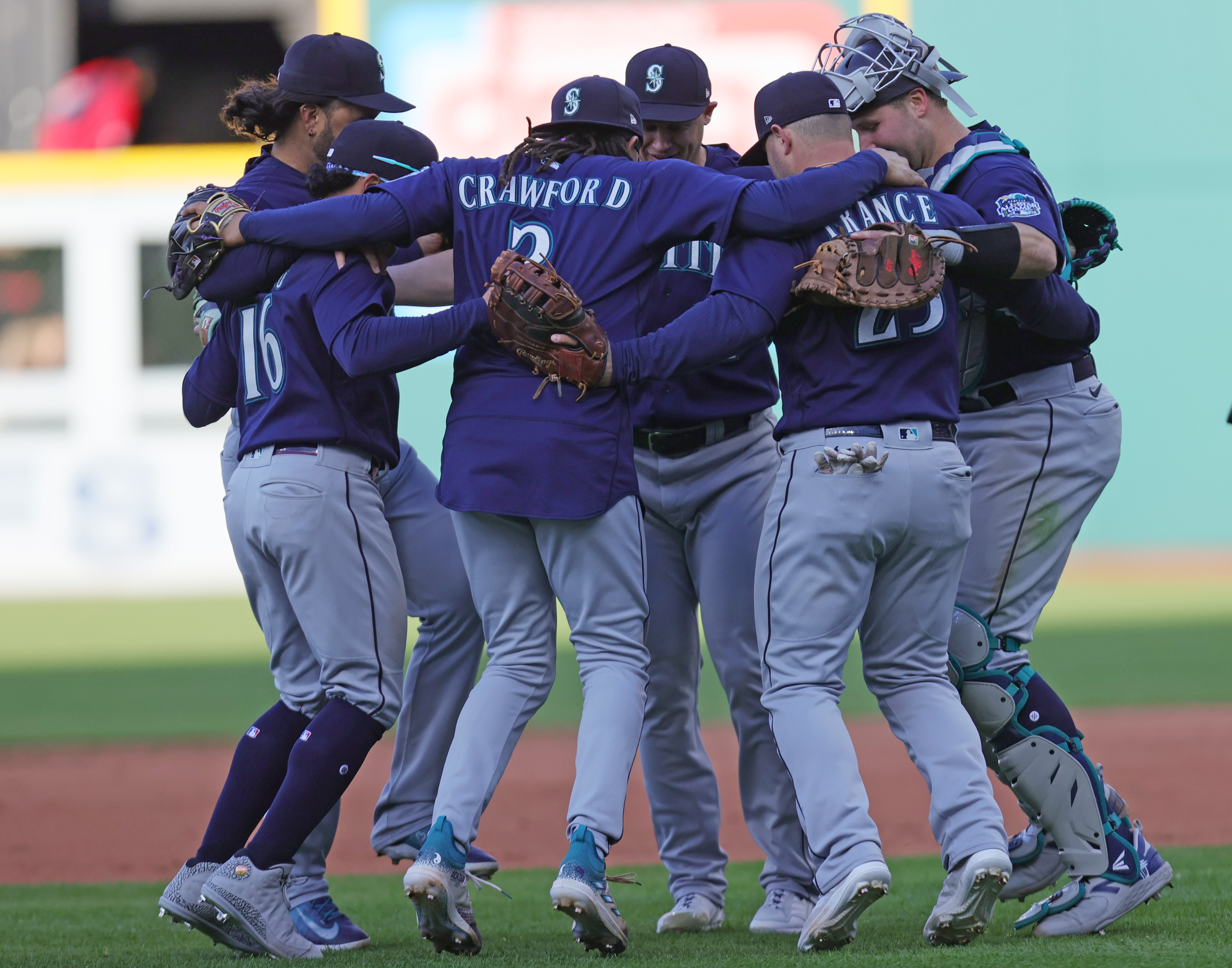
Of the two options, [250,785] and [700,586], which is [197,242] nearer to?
[250,785]

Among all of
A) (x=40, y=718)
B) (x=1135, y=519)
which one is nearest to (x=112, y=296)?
(x=40, y=718)

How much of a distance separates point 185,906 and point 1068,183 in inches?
604

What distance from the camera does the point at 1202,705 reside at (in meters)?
7.60

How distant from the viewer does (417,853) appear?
3471mm

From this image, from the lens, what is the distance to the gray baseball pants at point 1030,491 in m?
3.43

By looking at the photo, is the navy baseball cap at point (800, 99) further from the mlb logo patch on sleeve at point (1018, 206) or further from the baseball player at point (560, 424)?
the mlb logo patch on sleeve at point (1018, 206)

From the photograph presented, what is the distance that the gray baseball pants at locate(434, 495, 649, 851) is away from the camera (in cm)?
301

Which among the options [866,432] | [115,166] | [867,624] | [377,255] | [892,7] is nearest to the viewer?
[866,432]

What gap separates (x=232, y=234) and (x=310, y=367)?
36 cm

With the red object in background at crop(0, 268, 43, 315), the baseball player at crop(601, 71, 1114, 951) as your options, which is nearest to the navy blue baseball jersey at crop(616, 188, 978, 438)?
the baseball player at crop(601, 71, 1114, 951)

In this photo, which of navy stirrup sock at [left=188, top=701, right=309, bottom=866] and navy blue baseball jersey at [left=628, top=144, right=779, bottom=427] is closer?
navy stirrup sock at [left=188, top=701, right=309, bottom=866]

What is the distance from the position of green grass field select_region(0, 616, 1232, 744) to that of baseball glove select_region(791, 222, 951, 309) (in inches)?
202

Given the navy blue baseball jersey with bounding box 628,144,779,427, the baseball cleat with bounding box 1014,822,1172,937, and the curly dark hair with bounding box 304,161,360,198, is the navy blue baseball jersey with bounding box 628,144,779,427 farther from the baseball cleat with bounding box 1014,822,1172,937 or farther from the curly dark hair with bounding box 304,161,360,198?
the baseball cleat with bounding box 1014,822,1172,937

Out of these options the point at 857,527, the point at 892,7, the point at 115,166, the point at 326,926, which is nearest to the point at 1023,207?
the point at 857,527
